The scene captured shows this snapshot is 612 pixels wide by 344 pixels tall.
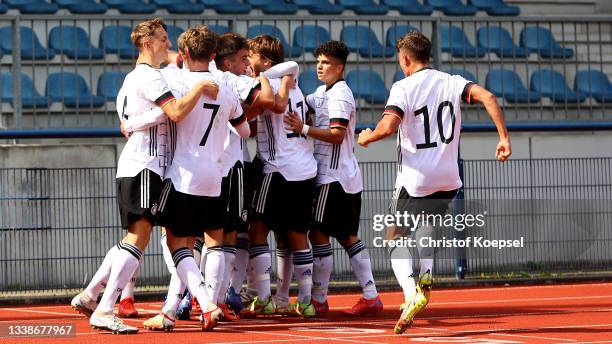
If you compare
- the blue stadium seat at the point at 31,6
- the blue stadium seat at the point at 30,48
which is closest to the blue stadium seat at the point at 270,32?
the blue stadium seat at the point at 30,48

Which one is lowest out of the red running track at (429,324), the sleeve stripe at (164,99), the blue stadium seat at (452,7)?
the red running track at (429,324)

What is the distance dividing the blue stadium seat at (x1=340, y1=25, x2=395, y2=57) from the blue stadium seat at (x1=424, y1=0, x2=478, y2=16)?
127 inches

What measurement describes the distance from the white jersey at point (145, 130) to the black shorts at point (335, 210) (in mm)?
1905

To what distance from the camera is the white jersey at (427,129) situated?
9.66 meters

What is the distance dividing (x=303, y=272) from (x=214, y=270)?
1223mm

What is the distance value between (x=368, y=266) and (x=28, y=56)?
665cm

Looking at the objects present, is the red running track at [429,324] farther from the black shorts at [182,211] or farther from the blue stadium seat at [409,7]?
the blue stadium seat at [409,7]

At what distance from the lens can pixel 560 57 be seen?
1906 centimetres

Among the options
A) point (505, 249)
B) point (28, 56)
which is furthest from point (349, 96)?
point (28, 56)

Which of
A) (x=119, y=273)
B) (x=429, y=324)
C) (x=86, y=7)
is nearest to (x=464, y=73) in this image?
(x=86, y=7)

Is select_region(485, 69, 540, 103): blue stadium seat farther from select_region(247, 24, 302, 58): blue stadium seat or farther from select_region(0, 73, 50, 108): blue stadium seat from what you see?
select_region(0, 73, 50, 108): blue stadium seat

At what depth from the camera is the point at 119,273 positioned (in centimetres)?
930

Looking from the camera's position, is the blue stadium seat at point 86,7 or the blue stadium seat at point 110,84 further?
the blue stadium seat at point 86,7

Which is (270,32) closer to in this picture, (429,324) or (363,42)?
(363,42)
